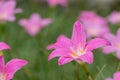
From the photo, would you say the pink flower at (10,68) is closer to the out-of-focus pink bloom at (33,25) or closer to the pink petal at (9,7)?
the pink petal at (9,7)

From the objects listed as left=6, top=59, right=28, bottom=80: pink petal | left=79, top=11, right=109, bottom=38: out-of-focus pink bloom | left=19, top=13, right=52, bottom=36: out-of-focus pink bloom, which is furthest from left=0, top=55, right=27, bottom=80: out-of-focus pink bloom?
left=79, top=11, right=109, bottom=38: out-of-focus pink bloom

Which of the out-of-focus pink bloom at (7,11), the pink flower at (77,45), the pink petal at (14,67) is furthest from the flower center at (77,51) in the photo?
the out-of-focus pink bloom at (7,11)

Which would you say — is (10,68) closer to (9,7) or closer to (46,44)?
(9,7)

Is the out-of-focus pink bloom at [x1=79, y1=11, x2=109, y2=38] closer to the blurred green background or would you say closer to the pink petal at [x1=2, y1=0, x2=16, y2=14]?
the blurred green background

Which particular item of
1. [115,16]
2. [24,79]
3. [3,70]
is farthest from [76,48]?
[115,16]

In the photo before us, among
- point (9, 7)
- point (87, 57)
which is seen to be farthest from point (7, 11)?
point (87, 57)

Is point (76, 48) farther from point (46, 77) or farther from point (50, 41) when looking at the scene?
point (50, 41)
